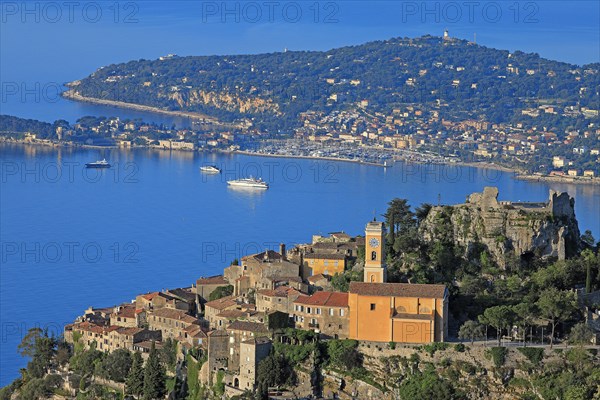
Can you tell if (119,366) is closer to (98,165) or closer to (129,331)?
(129,331)

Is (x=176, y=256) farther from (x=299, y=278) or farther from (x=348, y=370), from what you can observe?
(x=348, y=370)

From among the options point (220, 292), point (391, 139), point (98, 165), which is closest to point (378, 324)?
point (220, 292)

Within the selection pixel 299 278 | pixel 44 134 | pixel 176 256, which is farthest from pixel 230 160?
pixel 299 278

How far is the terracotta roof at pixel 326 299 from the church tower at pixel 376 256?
2.23ft

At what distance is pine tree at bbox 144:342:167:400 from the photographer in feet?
86.9

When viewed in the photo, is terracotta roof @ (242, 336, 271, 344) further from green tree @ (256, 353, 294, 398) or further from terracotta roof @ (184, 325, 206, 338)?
terracotta roof @ (184, 325, 206, 338)

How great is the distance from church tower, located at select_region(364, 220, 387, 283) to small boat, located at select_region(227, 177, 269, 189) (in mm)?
34109

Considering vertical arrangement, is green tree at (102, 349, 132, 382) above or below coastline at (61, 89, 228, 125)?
below

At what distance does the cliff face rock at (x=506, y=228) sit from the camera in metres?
28.5

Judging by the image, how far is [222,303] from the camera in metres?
28.4

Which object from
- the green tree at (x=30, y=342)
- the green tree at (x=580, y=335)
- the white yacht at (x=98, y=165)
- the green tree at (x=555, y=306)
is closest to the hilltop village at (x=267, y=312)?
the green tree at (x=30, y=342)

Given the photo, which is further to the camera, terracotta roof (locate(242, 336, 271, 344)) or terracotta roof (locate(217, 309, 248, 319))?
terracotta roof (locate(217, 309, 248, 319))

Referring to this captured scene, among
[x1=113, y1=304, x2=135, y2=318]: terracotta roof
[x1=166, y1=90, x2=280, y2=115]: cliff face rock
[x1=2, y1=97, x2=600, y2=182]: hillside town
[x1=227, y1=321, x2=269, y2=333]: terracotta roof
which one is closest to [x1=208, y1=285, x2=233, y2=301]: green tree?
[x1=113, y1=304, x2=135, y2=318]: terracotta roof

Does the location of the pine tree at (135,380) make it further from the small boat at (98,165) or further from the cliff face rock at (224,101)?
the cliff face rock at (224,101)
